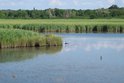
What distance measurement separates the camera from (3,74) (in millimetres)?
21141

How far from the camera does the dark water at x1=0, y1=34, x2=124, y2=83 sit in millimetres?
19984

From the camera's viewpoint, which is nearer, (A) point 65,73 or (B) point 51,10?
(A) point 65,73

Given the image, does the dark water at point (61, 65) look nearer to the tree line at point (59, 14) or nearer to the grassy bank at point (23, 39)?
the grassy bank at point (23, 39)

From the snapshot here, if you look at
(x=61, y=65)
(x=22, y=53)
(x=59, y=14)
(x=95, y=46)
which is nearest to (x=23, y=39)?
(x=22, y=53)

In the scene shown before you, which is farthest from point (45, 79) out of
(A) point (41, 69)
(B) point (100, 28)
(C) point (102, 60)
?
(B) point (100, 28)

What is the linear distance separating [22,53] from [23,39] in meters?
4.33

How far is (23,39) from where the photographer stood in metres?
35.3

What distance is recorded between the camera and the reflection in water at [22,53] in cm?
2828

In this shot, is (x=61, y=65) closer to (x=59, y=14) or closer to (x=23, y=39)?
(x=23, y=39)

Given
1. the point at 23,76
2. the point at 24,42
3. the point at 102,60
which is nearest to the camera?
the point at 23,76

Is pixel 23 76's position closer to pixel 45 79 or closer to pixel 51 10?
pixel 45 79

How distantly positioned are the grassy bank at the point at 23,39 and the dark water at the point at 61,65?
1489 mm

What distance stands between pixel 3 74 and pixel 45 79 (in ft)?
8.43

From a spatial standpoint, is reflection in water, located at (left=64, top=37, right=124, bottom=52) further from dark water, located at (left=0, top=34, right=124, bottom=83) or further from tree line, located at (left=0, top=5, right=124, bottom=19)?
tree line, located at (left=0, top=5, right=124, bottom=19)
